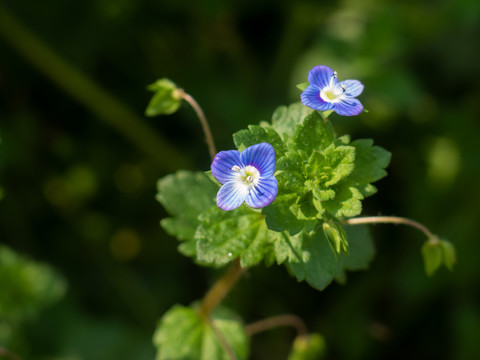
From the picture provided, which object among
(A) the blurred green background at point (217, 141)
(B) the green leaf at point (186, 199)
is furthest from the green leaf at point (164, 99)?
(A) the blurred green background at point (217, 141)

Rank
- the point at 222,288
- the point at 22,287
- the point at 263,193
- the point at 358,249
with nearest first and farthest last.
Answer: the point at 263,193 → the point at 358,249 → the point at 222,288 → the point at 22,287

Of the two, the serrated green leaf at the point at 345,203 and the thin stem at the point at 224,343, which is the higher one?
the serrated green leaf at the point at 345,203

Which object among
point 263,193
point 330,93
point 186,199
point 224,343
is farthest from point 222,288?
point 330,93

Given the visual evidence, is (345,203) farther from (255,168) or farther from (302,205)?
(255,168)

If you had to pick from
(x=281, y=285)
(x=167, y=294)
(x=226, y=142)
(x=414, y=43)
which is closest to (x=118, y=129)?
(x=226, y=142)

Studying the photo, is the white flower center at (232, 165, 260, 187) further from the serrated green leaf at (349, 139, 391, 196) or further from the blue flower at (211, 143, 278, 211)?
the serrated green leaf at (349, 139, 391, 196)

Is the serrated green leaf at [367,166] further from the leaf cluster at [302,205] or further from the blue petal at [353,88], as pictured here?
the blue petal at [353,88]

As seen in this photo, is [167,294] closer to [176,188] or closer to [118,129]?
[118,129]

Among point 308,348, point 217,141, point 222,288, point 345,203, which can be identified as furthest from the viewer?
point 217,141

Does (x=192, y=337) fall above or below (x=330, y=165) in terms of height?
below
